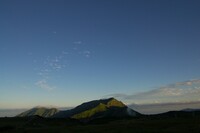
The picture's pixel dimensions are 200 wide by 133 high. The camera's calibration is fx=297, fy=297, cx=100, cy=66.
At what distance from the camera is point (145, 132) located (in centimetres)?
7569

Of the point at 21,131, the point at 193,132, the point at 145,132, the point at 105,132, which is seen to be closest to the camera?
the point at 193,132

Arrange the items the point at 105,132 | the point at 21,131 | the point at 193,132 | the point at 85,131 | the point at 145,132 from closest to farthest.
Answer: the point at 193,132, the point at 145,132, the point at 105,132, the point at 85,131, the point at 21,131

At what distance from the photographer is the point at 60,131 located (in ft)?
298

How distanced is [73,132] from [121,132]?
1607 cm

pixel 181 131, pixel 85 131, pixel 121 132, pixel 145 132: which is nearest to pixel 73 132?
pixel 85 131

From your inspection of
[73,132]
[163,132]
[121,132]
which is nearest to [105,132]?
[121,132]

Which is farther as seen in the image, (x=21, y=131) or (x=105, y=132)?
(x=21, y=131)

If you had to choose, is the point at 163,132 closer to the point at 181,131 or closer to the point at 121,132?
the point at 181,131

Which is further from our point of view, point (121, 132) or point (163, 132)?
point (121, 132)

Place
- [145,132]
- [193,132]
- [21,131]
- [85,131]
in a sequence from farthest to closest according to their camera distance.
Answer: [21,131]
[85,131]
[145,132]
[193,132]

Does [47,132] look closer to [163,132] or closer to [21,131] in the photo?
[21,131]

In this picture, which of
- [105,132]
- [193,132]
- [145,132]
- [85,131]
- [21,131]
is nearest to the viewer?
[193,132]

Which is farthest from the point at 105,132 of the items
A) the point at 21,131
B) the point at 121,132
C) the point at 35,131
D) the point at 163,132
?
the point at 21,131

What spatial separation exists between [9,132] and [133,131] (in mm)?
39953
